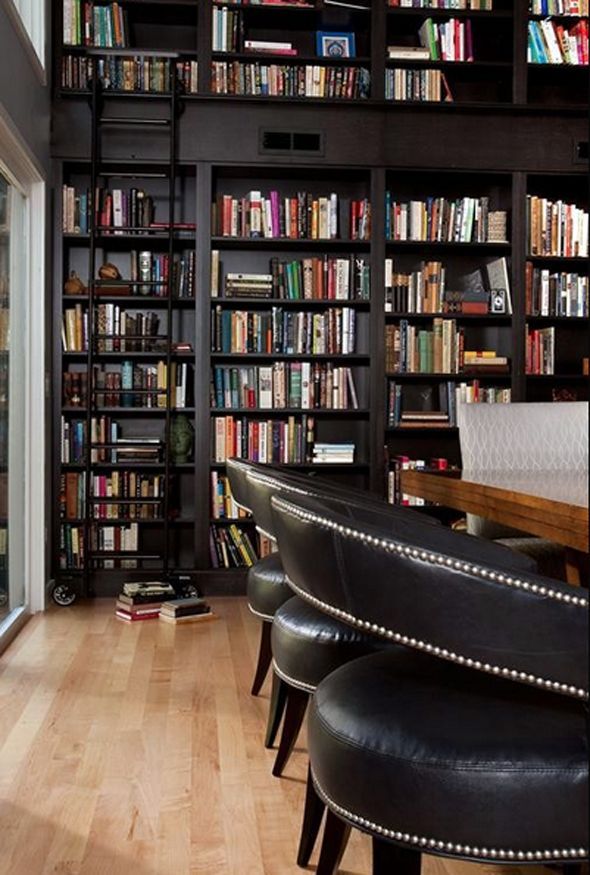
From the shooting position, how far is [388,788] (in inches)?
52.5

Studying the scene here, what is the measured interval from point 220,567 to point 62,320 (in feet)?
5.27

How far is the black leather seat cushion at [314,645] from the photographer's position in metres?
2.09

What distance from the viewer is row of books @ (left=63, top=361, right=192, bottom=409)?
5496mm

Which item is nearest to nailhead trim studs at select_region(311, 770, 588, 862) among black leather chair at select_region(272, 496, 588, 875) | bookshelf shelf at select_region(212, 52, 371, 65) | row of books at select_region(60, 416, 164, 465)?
black leather chair at select_region(272, 496, 588, 875)

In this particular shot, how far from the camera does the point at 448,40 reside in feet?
18.5

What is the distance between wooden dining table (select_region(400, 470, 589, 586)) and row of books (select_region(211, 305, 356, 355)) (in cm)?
219

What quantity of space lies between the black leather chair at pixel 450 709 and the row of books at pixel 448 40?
475 centimetres

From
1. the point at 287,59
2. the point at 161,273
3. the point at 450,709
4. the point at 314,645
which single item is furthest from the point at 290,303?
the point at 450,709

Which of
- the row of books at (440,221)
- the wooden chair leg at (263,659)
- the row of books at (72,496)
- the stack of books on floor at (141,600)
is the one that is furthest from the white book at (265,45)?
the wooden chair leg at (263,659)

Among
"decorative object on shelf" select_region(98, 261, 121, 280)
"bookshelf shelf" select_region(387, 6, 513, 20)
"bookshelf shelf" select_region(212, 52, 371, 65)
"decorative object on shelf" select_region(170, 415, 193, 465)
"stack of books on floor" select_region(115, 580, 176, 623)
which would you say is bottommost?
"stack of books on floor" select_region(115, 580, 176, 623)

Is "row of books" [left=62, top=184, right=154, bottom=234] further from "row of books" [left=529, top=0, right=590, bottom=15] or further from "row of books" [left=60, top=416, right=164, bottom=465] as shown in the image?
"row of books" [left=529, top=0, right=590, bottom=15]

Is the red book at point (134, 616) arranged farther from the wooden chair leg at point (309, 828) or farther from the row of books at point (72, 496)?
the wooden chair leg at point (309, 828)

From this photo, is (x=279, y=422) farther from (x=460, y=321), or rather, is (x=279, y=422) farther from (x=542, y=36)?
(x=542, y=36)

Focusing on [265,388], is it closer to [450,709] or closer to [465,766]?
[450,709]
